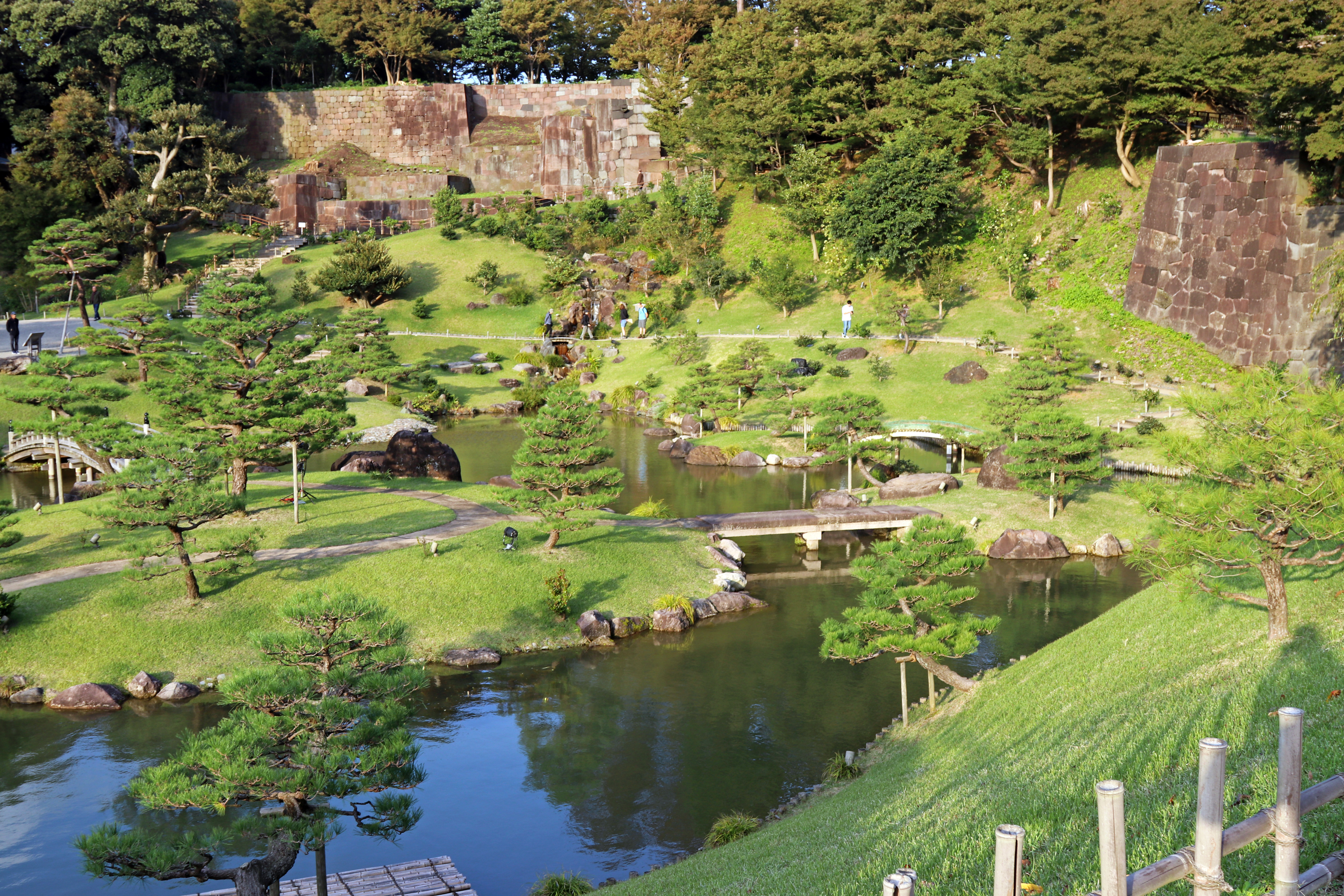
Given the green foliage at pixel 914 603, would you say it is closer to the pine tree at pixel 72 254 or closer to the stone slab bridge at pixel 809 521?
the stone slab bridge at pixel 809 521

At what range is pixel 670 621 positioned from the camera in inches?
1008

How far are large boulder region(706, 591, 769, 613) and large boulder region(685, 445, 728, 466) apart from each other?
1710 centimetres

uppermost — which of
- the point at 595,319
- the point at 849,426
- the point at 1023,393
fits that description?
the point at 595,319

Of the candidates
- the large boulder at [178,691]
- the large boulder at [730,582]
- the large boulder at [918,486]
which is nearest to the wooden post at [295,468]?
the large boulder at [178,691]

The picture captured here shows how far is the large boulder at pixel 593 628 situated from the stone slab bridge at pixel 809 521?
6.90 meters

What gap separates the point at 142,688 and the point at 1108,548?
27.0 metres

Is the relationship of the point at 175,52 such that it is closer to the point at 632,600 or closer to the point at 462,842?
the point at 632,600

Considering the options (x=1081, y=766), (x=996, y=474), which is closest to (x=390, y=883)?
(x=1081, y=766)

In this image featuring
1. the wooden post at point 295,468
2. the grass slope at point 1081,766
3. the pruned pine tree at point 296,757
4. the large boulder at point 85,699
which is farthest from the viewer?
the wooden post at point 295,468

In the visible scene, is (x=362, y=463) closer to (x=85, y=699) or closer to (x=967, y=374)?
(x=85, y=699)

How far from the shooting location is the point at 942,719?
18594 millimetres

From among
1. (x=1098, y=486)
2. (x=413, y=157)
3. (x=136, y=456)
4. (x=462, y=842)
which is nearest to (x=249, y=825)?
(x=462, y=842)

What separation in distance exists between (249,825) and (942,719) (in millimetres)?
12385

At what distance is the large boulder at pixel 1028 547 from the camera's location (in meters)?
31.0
